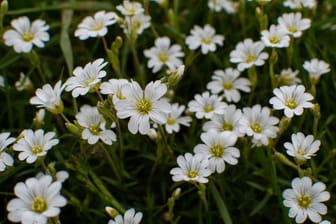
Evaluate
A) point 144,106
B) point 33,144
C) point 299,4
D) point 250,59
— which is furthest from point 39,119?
point 299,4

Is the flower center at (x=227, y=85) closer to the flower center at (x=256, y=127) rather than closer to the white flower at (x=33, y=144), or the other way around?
the flower center at (x=256, y=127)

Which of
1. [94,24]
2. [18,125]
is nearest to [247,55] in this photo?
→ [94,24]

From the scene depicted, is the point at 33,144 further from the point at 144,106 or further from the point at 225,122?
the point at 225,122

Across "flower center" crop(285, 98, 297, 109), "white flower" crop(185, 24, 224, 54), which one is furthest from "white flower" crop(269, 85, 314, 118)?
"white flower" crop(185, 24, 224, 54)

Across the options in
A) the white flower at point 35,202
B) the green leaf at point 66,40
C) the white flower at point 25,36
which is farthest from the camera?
the green leaf at point 66,40

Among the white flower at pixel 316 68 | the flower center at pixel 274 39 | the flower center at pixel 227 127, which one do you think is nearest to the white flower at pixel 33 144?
the flower center at pixel 227 127
